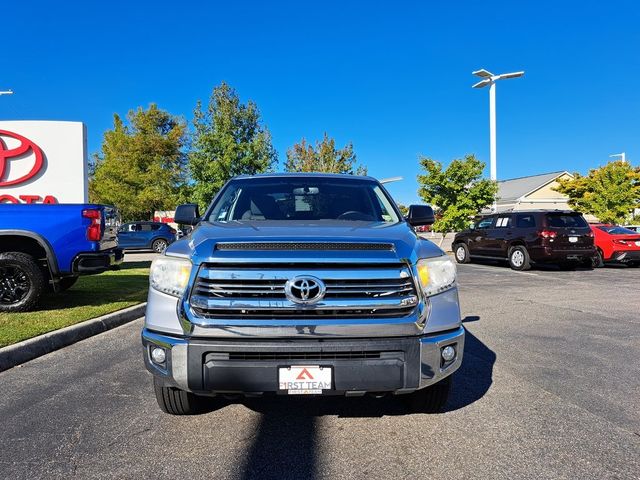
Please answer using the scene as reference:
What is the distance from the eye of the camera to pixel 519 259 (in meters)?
14.3

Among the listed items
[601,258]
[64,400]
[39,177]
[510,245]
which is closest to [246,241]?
[64,400]

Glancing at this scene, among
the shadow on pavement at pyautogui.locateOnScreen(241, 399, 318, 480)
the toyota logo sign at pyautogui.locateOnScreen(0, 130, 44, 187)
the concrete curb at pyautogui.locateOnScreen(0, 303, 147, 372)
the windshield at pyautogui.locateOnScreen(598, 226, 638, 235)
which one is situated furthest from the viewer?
the windshield at pyautogui.locateOnScreen(598, 226, 638, 235)

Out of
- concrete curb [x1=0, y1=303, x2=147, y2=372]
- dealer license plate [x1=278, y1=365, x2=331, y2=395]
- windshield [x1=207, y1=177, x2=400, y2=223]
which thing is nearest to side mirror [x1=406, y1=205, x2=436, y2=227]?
windshield [x1=207, y1=177, x2=400, y2=223]

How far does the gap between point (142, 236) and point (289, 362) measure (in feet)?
65.7

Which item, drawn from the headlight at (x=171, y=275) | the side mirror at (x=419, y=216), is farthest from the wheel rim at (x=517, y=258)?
the headlight at (x=171, y=275)

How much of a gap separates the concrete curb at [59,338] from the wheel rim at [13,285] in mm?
1166

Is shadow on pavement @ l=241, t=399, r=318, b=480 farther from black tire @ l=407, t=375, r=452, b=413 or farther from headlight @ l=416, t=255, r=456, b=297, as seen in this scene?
headlight @ l=416, t=255, r=456, b=297

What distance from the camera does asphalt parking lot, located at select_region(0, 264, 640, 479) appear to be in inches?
104

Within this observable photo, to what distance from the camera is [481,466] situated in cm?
264

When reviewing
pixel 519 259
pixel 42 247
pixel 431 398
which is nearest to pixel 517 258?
pixel 519 259

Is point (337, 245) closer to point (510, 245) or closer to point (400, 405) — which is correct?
point (400, 405)

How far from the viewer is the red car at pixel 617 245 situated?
564 inches

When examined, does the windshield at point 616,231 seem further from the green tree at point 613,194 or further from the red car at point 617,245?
the green tree at point 613,194

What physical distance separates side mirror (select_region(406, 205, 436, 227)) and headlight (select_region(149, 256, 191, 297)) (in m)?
2.30
